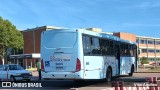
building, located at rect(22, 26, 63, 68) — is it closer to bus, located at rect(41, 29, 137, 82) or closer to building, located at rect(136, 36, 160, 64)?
building, located at rect(136, 36, 160, 64)

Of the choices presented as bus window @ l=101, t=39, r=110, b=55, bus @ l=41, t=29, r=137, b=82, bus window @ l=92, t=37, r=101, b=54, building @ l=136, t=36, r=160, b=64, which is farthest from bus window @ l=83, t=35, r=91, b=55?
building @ l=136, t=36, r=160, b=64

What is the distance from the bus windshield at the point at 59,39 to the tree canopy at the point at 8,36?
176 feet

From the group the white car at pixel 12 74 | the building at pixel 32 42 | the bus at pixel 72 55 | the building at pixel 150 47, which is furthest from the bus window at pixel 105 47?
the building at pixel 150 47

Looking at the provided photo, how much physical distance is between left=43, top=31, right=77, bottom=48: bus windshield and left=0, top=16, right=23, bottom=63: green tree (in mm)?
53535

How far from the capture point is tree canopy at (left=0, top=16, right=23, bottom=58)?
237 ft

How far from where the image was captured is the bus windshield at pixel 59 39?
64.3ft

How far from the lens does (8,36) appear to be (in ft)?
239

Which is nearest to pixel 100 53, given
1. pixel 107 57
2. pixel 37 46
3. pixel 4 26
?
pixel 107 57

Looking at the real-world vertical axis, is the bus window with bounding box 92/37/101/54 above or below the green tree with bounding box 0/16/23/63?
below

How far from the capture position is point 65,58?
19.5 m

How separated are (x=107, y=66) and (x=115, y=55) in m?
2.28

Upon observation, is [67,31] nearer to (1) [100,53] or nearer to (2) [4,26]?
(1) [100,53]

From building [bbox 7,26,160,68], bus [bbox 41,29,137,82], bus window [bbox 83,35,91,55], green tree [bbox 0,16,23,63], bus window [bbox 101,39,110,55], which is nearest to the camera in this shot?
bus [bbox 41,29,137,82]

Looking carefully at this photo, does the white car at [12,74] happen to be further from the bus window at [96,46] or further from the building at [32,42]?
the building at [32,42]
